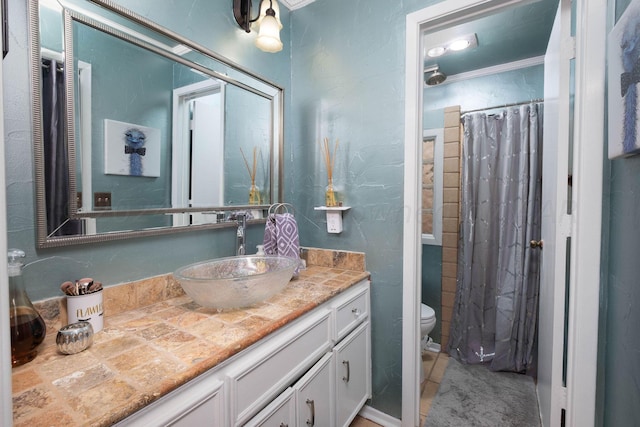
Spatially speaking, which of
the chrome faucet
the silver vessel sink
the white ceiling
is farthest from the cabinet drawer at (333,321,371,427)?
the white ceiling

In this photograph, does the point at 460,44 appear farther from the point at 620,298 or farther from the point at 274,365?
the point at 274,365

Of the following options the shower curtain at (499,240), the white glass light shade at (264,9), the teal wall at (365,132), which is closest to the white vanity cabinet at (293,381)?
the teal wall at (365,132)

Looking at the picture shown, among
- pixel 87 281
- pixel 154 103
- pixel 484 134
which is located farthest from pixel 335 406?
pixel 484 134

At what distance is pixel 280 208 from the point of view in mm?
1733

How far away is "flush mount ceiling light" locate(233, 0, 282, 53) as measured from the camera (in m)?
1.34

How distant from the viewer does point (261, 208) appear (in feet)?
5.25

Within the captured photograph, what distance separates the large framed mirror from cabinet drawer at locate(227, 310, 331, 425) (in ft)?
2.05

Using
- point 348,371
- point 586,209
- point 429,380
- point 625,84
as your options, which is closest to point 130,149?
point 348,371

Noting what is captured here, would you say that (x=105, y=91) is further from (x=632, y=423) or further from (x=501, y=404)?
(x=501, y=404)

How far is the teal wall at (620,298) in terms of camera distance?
2.43ft

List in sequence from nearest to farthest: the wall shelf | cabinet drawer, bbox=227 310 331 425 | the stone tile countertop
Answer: the stone tile countertop, cabinet drawer, bbox=227 310 331 425, the wall shelf

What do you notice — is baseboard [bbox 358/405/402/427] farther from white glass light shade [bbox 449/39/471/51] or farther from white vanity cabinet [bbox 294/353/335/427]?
white glass light shade [bbox 449/39/471/51]

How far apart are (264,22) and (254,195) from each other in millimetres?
811

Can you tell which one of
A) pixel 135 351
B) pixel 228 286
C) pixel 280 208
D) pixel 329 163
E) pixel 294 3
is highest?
pixel 294 3
